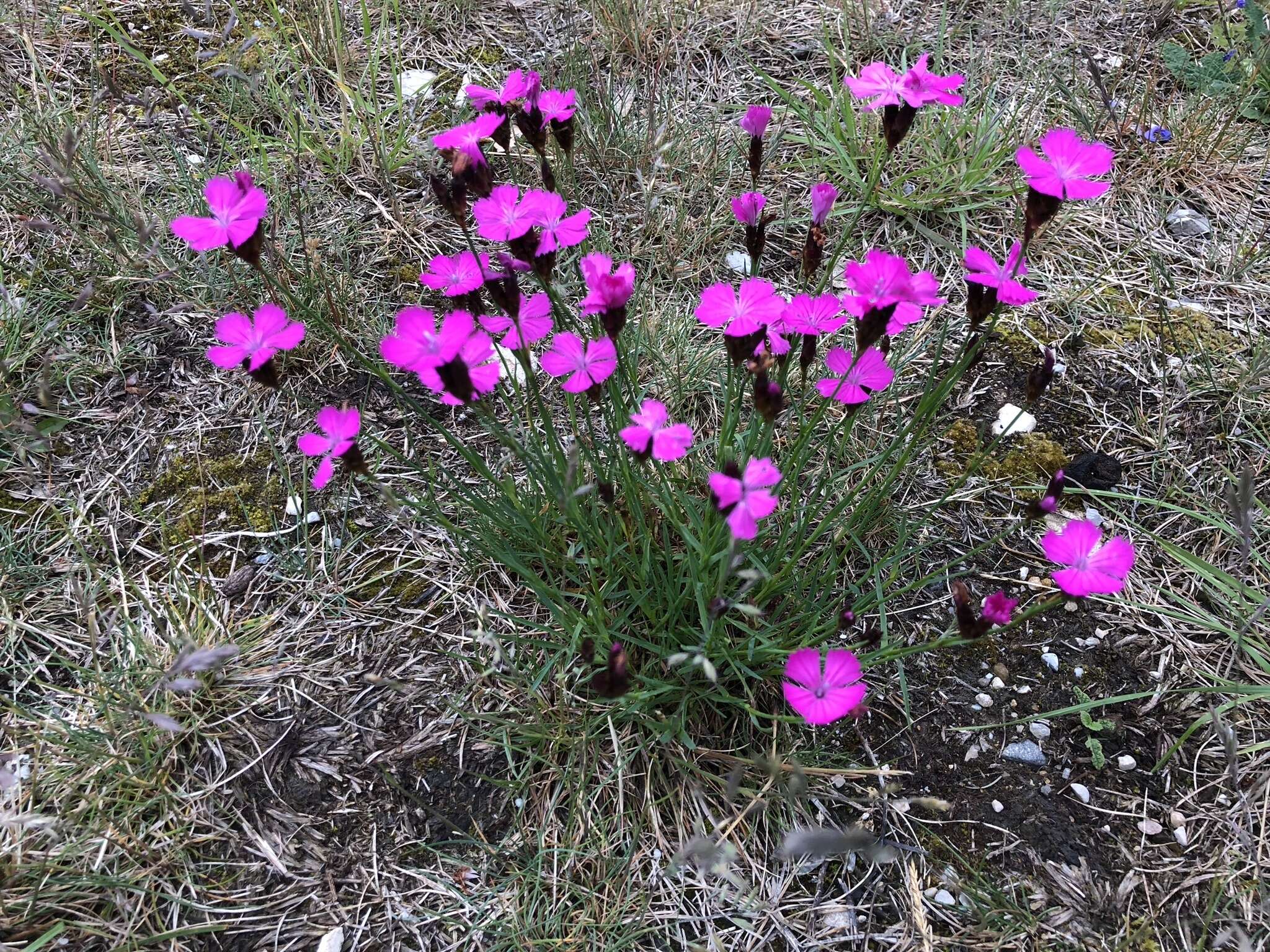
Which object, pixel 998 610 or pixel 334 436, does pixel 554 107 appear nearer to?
pixel 334 436

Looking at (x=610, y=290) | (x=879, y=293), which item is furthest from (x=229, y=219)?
(x=879, y=293)

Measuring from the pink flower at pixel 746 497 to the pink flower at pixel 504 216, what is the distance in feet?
1.84

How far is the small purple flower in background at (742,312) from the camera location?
4.58 ft

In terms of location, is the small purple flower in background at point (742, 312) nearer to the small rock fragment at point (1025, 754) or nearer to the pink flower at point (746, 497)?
the pink flower at point (746, 497)

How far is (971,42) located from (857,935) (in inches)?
111

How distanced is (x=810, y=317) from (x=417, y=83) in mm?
2033

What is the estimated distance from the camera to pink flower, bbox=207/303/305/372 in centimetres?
145

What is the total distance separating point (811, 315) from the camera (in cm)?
150

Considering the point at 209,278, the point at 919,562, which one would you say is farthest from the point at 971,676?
the point at 209,278

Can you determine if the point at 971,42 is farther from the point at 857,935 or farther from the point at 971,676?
the point at 857,935

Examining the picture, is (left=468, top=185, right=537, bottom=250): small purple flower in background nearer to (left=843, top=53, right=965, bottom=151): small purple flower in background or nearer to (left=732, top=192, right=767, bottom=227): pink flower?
(left=732, top=192, right=767, bottom=227): pink flower

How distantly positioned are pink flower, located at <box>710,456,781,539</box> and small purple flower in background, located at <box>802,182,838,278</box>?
484 mm

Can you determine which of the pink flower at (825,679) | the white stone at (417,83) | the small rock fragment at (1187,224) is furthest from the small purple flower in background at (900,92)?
the white stone at (417,83)

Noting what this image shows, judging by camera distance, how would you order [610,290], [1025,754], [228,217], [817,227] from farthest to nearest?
[1025,754] → [817,227] → [228,217] → [610,290]
